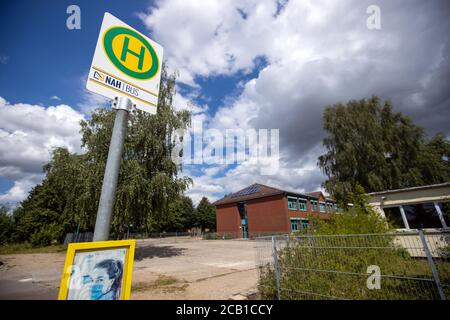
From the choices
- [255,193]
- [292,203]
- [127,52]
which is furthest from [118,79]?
[255,193]

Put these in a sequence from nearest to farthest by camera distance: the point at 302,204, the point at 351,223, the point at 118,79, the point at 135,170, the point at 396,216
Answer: the point at 118,79, the point at 351,223, the point at 396,216, the point at 135,170, the point at 302,204

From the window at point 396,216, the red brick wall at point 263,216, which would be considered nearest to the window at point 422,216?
the window at point 396,216

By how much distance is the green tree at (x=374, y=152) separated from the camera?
64.1ft

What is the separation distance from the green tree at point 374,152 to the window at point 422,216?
921cm

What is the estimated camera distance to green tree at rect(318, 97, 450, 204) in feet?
64.1

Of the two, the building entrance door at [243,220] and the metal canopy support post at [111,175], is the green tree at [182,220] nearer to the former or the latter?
the building entrance door at [243,220]

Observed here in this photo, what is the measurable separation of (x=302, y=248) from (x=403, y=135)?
2195cm

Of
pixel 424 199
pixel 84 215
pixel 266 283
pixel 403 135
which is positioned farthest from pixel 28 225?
pixel 403 135

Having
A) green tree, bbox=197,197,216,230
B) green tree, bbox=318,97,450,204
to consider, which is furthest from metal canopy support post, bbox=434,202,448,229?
green tree, bbox=197,197,216,230

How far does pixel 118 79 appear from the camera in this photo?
164 centimetres

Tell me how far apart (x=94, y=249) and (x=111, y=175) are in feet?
1.67

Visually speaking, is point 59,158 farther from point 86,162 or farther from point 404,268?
point 404,268

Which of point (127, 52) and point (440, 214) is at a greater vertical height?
point (127, 52)

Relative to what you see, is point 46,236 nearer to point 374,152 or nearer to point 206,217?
point 374,152
